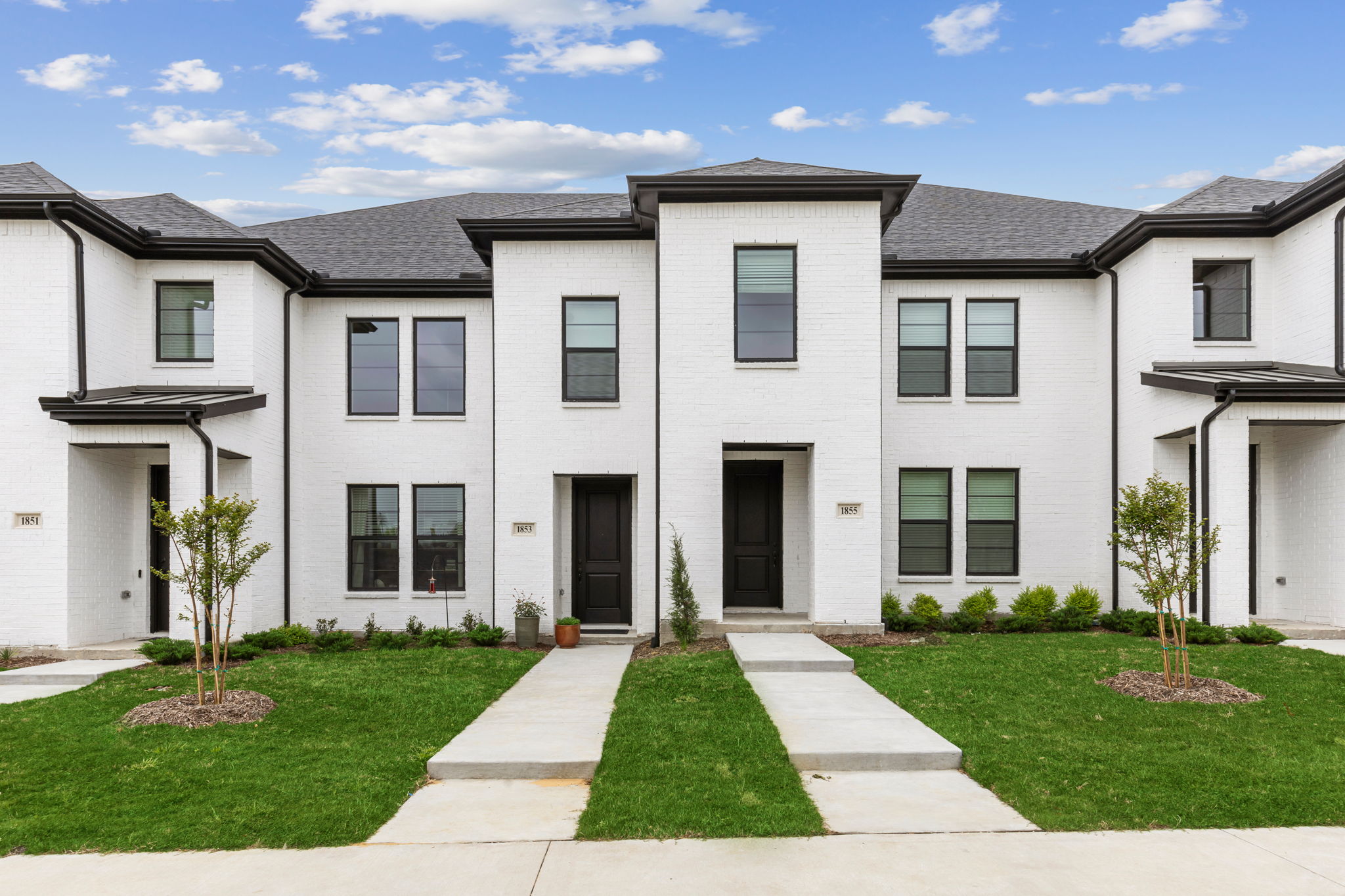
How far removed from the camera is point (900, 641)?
1284cm

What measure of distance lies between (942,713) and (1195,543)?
3.53m

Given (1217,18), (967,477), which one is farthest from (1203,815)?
(1217,18)

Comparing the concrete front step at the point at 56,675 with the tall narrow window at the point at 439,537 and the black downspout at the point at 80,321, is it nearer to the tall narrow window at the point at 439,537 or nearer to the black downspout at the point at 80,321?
the black downspout at the point at 80,321

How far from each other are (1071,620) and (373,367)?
42.2 ft

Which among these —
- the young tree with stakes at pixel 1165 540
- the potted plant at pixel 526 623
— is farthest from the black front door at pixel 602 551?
the young tree with stakes at pixel 1165 540

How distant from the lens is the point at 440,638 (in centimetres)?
1390

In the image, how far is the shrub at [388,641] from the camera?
45.5ft

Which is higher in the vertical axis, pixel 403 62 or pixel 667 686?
pixel 403 62

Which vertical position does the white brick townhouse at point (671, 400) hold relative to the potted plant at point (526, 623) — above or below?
above

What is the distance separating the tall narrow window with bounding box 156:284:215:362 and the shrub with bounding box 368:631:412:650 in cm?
530

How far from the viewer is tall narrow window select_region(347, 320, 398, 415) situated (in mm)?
16062

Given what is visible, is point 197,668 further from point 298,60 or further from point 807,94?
point 807,94

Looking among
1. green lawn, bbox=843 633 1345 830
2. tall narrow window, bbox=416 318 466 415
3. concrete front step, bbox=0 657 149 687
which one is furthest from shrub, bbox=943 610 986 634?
concrete front step, bbox=0 657 149 687

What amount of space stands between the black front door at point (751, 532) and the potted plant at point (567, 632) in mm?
→ 2915
